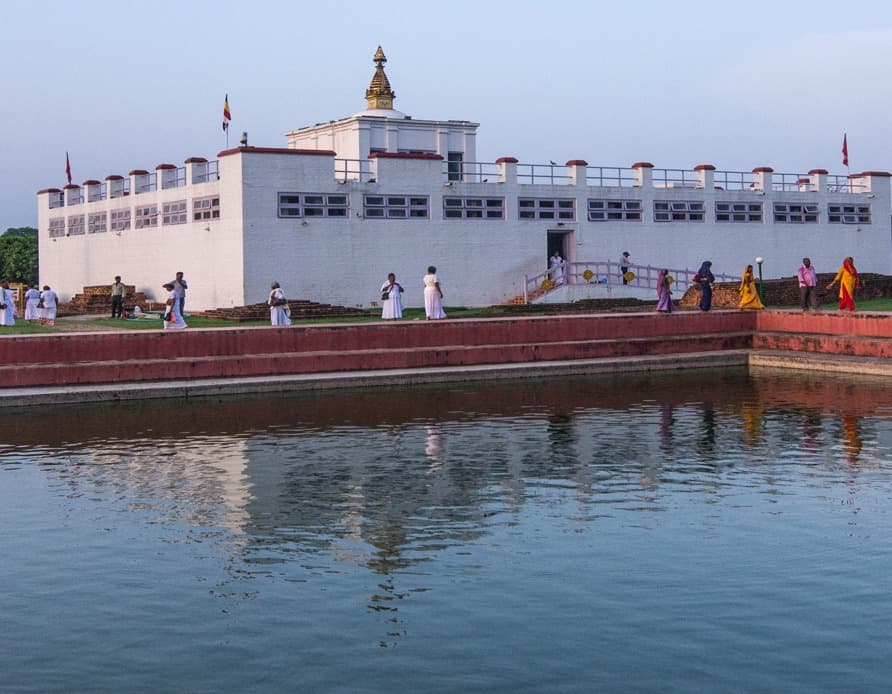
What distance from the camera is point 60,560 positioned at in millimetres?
11188

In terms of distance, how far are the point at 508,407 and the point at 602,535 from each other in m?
10.1

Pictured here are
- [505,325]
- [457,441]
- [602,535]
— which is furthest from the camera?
[505,325]

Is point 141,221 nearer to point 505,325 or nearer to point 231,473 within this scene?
point 505,325

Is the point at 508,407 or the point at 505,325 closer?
the point at 508,407

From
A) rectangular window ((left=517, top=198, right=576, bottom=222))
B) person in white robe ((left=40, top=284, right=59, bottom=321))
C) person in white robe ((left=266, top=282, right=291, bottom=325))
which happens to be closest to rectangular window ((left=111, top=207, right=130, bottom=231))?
person in white robe ((left=40, top=284, right=59, bottom=321))

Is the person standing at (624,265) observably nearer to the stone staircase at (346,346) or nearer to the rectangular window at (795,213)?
the rectangular window at (795,213)

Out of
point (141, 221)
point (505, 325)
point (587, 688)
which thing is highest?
point (141, 221)

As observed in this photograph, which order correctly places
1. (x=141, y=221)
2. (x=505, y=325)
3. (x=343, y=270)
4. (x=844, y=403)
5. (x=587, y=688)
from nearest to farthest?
(x=587, y=688) < (x=844, y=403) < (x=505, y=325) < (x=343, y=270) < (x=141, y=221)

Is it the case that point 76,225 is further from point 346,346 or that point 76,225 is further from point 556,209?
point 346,346

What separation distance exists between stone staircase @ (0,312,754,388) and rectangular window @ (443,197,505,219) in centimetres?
1700

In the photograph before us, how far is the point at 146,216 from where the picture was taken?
49.4 meters

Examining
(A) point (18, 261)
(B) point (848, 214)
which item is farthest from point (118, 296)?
(A) point (18, 261)

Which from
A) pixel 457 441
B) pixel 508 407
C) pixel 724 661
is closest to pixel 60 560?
pixel 724 661

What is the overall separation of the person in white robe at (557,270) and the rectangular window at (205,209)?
1243 centimetres
